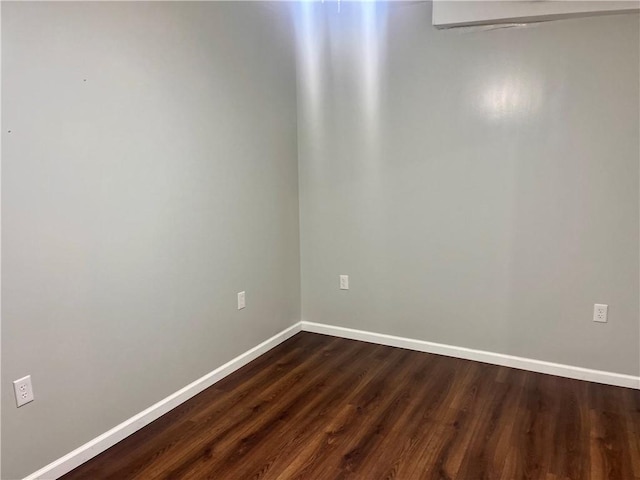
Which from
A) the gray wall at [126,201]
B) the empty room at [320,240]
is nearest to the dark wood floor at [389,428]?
the empty room at [320,240]

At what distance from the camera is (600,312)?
2711mm

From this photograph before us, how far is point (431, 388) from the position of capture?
271 cm

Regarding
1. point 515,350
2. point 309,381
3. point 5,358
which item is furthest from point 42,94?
point 515,350

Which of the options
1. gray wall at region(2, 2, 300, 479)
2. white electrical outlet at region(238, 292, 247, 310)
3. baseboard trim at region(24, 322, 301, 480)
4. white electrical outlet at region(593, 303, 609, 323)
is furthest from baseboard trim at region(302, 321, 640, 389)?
white electrical outlet at region(238, 292, 247, 310)

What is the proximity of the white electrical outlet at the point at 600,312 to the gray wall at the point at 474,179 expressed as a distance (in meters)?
0.03

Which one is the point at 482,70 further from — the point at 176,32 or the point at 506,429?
the point at 506,429

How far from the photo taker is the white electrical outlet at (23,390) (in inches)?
71.2

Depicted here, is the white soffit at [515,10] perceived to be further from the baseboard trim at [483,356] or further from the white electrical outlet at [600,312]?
the baseboard trim at [483,356]

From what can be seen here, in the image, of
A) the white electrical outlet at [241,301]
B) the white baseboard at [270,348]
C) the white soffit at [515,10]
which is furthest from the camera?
the white electrical outlet at [241,301]

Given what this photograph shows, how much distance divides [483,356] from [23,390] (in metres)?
2.51

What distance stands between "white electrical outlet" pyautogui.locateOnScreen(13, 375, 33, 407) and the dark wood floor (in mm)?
406

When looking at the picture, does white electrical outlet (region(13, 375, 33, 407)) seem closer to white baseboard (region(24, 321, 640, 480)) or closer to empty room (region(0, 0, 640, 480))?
empty room (region(0, 0, 640, 480))

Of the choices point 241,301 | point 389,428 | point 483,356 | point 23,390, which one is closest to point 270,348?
point 241,301

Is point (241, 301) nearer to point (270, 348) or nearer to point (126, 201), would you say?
point (270, 348)
